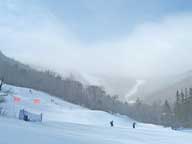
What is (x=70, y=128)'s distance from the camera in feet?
54.3

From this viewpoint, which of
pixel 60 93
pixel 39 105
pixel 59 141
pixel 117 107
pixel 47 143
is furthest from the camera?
pixel 117 107

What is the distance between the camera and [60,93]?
139 metres

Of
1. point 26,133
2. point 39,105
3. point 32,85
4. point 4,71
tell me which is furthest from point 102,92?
point 26,133

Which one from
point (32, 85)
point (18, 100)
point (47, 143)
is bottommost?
point (47, 143)

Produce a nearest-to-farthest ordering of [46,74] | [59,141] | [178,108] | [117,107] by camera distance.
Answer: [59,141] < [178,108] < [46,74] < [117,107]

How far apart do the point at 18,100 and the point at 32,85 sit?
52631mm

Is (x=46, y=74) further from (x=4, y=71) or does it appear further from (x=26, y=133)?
(x=26, y=133)

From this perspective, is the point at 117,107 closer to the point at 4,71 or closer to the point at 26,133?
the point at 4,71

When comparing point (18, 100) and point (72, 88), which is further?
point (72, 88)

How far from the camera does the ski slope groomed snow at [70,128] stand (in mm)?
9547

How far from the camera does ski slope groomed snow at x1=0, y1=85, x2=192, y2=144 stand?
31.3 feet

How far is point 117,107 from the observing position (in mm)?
168125

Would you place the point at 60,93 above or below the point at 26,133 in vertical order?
above

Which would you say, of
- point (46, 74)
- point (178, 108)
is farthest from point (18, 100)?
point (46, 74)
